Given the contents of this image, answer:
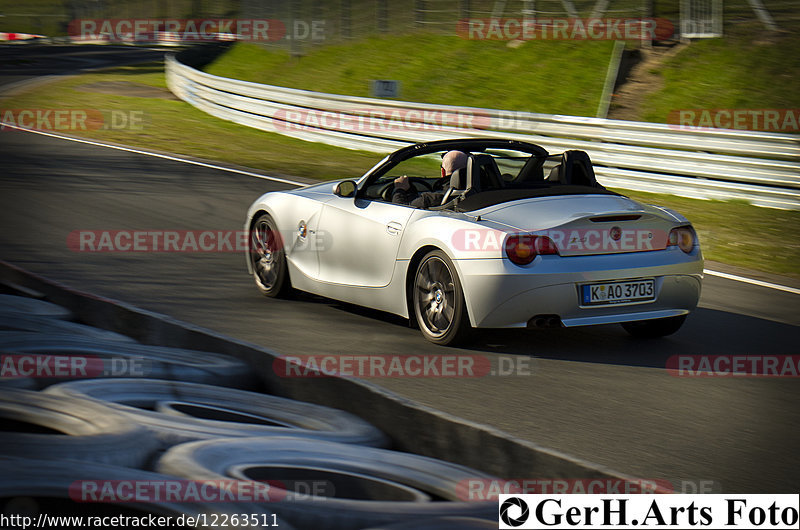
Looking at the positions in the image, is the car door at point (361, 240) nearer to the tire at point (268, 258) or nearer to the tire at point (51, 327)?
the tire at point (268, 258)

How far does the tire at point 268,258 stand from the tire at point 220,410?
3.25m

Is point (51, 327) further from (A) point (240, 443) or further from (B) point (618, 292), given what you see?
(B) point (618, 292)

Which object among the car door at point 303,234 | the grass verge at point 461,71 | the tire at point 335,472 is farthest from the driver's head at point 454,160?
the grass verge at point 461,71

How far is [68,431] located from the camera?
4.42 metres

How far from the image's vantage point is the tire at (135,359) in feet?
18.3

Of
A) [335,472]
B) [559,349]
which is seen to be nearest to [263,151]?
[559,349]

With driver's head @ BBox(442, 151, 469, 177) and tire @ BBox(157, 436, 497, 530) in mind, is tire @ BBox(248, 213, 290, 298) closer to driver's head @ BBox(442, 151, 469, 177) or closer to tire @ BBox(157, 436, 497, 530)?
driver's head @ BBox(442, 151, 469, 177)

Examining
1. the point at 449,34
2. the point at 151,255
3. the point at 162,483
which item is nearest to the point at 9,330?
the point at 162,483

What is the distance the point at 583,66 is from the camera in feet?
81.9

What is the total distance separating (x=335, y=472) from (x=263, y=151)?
15990 mm

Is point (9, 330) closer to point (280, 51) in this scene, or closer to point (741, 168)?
point (741, 168)

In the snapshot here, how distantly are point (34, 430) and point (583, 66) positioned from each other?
72.3ft

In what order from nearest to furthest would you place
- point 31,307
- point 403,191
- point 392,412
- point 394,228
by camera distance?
1. point 392,412
2. point 31,307
3. point 394,228
4. point 403,191

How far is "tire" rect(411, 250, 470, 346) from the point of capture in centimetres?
675
